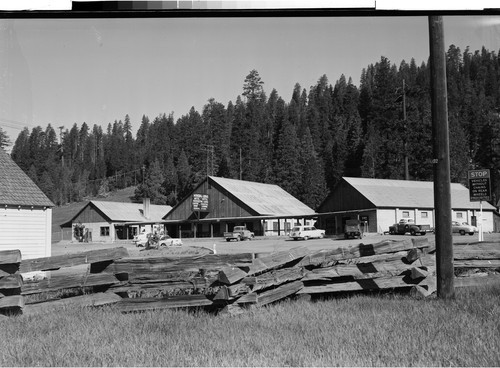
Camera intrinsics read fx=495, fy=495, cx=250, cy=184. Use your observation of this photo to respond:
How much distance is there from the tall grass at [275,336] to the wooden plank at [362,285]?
0.63m

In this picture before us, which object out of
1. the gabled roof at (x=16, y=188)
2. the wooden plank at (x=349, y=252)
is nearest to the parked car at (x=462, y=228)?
the wooden plank at (x=349, y=252)

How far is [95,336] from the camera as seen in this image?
18.9 ft

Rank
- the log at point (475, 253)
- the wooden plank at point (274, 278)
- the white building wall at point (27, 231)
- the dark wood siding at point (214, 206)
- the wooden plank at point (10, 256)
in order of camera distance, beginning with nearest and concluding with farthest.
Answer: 1. the white building wall at point (27, 231)
2. the wooden plank at point (10, 256)
3. the dark wood siding at point (214, 206)
4. the wooden plank at point (274, 278)
5. the log at point (475, 253)

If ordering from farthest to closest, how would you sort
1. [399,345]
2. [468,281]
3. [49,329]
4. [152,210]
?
[468,281] → [152,210] → [49,329] → [399,345]

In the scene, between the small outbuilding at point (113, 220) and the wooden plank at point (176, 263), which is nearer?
the small outbuilding at point (113, 220)

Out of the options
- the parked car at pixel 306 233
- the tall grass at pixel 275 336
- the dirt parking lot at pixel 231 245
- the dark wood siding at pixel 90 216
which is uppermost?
the dark wood siding at pixel 90 216

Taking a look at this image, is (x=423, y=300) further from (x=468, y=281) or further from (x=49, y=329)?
(x=49, y=329)

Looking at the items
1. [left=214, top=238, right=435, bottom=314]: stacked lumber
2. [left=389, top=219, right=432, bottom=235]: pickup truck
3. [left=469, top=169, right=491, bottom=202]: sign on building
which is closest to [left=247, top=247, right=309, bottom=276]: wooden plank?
[left=214, top=238, right=435, bottom=314]: stacked lumber

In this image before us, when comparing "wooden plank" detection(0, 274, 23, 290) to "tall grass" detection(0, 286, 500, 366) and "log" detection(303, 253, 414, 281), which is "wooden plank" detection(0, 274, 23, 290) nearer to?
"tall grass" detection(0, 286, 500, 366)

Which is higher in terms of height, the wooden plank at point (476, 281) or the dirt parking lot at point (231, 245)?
the dirt parking lot at point (231, 245)

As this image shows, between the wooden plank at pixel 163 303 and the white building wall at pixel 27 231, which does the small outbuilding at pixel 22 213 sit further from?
the wooden plank at pixel 163 303

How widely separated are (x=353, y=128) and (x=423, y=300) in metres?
2.74

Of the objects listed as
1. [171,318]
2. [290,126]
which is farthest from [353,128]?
[171,318]

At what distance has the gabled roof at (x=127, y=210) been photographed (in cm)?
705
